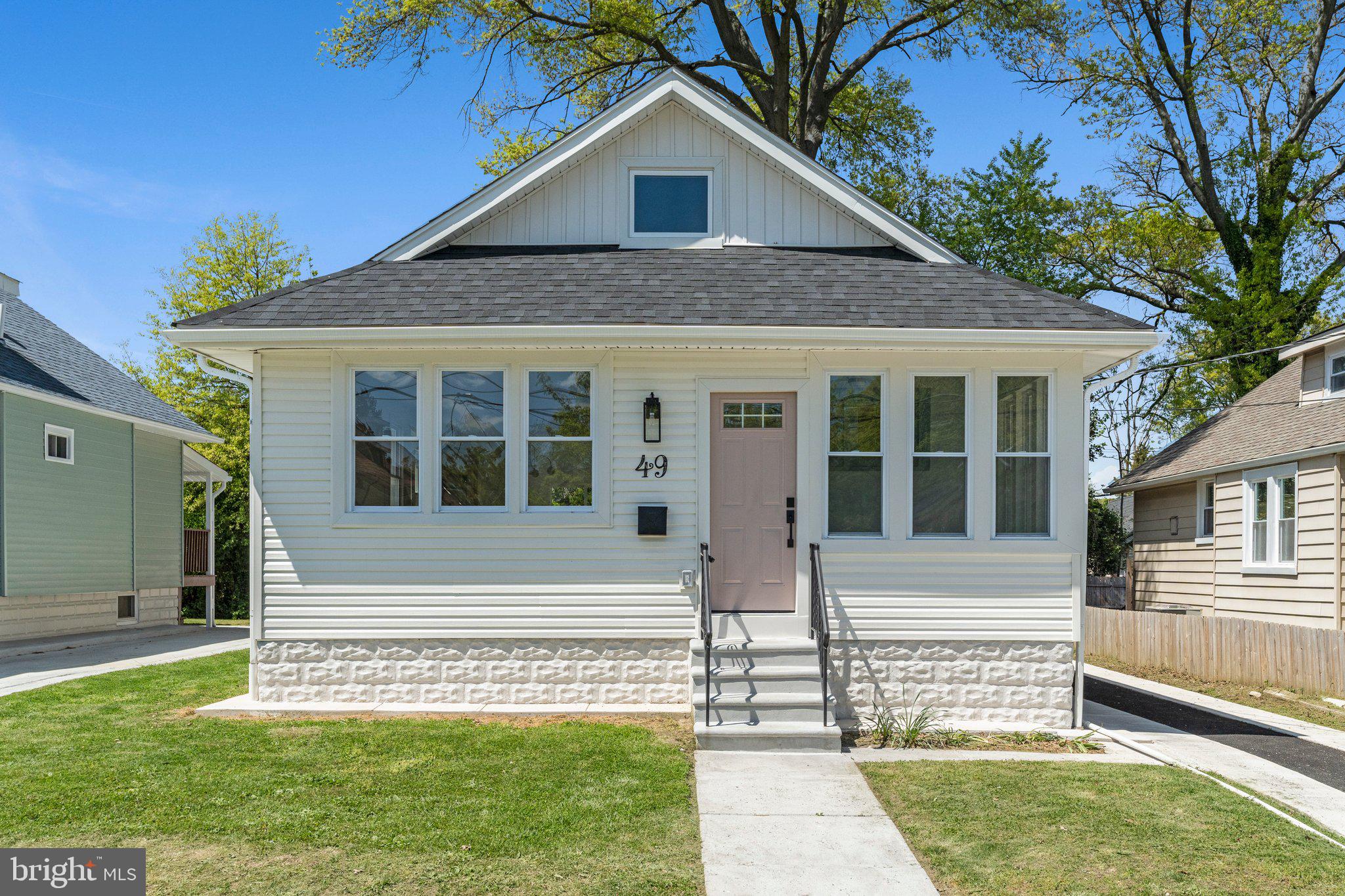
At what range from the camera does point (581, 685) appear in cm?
912

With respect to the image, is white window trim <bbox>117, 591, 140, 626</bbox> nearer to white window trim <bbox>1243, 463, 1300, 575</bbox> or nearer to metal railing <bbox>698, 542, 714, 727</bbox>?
metal railing <bbox>698, 542, 714, 727</bbox>

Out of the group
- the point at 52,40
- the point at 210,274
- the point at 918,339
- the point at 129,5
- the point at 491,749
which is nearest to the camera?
the point at 491,749

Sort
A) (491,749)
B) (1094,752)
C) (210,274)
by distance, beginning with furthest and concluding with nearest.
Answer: (210,274) → (1094,752) → (491,749)

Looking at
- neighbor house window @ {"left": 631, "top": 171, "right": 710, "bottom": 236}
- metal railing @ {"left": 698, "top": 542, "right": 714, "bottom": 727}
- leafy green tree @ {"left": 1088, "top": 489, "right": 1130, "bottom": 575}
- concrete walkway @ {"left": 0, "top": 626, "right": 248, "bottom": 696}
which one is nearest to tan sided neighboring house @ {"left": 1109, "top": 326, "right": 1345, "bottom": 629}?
leafy green tree @ {"left": 1088, "top": 489, "right": 1130, "bottom": 575}

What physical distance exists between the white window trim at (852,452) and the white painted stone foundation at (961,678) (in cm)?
104

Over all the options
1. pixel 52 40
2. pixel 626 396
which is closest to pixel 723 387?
pixel 626 396

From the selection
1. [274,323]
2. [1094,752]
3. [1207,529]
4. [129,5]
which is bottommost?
[1094,752]

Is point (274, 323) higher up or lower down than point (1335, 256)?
lower down

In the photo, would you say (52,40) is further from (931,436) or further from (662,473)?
(931,436)

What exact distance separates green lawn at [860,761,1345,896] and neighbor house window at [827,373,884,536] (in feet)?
7.93

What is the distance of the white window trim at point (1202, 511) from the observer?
17.5m

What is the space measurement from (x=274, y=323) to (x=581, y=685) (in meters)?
A: 4.34

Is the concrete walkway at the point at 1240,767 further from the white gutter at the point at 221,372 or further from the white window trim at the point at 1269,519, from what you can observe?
the white gutter at the point at 221,372

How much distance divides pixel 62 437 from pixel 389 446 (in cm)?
1085
